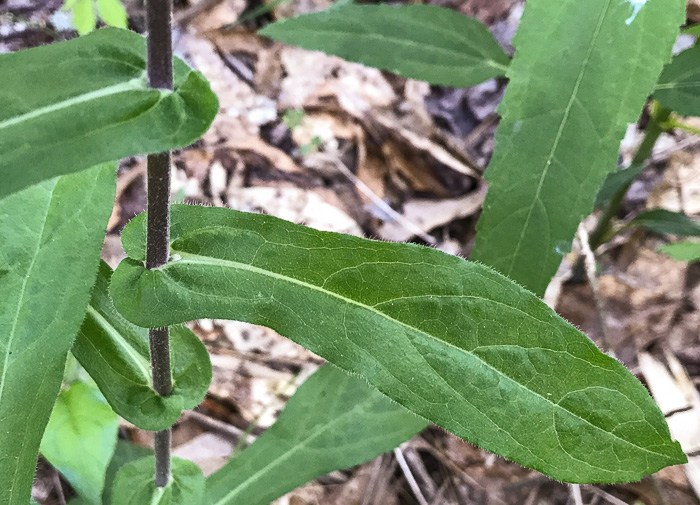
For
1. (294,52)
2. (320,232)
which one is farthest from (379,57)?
(294,52)

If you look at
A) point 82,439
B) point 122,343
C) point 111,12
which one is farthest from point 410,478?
point 111,12

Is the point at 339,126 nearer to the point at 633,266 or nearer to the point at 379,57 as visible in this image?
the point at 379,57

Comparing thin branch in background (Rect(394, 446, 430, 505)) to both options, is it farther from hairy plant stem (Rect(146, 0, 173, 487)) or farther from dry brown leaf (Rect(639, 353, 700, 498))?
hairy plant stem (Rect(146, 0, 173, 487))

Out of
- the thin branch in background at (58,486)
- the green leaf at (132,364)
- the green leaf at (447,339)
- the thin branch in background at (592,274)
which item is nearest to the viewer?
the green leaf at (447,339)

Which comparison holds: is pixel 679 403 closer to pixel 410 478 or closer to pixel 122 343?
pixel 410 478

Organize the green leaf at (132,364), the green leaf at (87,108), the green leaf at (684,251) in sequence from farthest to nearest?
the green leaf at (684,251)
the green leaf at (132,364)
the green leaf at (87,108)

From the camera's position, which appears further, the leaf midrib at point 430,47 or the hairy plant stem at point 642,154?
the hairy plant stem at point 642,154

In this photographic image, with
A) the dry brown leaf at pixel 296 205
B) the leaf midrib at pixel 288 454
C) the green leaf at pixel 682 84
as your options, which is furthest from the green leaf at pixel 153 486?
the green leaf at pixel 682 84

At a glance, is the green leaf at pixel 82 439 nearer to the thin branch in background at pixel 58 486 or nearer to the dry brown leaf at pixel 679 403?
the thin branch in background at pixel 58 486
